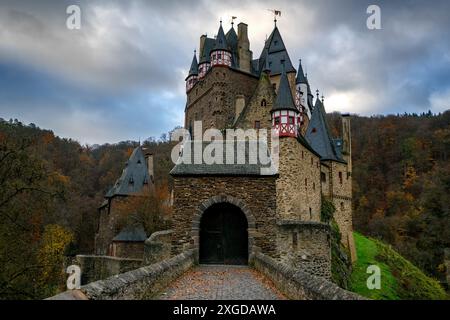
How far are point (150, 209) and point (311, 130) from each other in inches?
Result: 633

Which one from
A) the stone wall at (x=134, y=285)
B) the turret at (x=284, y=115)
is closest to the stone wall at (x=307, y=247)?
the stone wall at (x=134, y=285)

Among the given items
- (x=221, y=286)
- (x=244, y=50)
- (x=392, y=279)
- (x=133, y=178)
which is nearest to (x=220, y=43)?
(x=244, y=50)

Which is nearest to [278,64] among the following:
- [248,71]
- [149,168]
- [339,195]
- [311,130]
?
[248,71]

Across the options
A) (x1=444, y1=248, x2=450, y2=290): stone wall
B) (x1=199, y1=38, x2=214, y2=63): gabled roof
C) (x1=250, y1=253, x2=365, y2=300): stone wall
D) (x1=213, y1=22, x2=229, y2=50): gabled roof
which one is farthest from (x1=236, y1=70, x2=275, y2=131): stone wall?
(x1=250, y1=253, x2=365, y2=300): stone wall

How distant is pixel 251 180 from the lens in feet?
55.4

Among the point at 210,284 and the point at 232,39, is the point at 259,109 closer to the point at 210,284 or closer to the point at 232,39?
the point at 232,39

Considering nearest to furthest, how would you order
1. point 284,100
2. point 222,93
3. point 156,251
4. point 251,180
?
point 251,180 → point 156,251 → point 284,100 → point 222,93

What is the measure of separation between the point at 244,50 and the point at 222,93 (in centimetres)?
681

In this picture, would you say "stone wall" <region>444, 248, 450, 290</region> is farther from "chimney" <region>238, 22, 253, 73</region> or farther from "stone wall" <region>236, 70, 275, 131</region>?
"chimney" <region>238, 22, 253, 73</region>

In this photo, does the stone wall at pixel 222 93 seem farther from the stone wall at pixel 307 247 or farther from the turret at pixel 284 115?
the stone wall at pixel 307 247

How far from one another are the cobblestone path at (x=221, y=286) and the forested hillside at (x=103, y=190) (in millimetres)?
5873

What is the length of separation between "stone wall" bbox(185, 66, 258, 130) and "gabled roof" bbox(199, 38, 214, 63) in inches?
127

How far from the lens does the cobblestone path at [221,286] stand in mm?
9969

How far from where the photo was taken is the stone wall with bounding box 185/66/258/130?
4291cm
